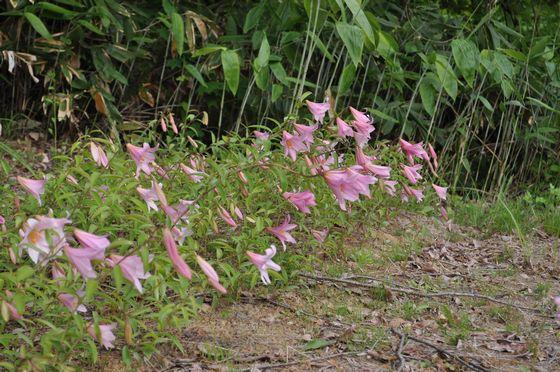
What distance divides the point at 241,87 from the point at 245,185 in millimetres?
1932

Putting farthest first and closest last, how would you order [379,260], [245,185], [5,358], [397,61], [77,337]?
[397,61] < [379,260] < [245,185] < [5,358] < [77,337]

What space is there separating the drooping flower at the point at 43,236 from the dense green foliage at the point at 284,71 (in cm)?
214

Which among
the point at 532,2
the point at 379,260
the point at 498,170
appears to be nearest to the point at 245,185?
the point at 379,260

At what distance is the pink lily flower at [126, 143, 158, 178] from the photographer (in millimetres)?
2545

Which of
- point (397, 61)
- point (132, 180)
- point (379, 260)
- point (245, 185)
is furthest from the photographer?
point (397, 61)

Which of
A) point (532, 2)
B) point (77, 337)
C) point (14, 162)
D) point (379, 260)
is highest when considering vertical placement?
point (532, 2)

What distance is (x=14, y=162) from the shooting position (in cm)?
426

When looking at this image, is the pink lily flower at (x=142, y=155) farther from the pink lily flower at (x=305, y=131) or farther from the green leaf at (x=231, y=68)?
the green leaf at (x=231, y=68)

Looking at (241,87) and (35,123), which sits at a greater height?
(241,87)

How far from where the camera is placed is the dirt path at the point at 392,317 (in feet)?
7.55

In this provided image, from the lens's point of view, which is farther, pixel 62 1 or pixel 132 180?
pixel 62 1

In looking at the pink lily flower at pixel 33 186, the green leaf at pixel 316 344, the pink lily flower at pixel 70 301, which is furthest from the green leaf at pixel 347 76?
the pink lily flower at pixel 70 301

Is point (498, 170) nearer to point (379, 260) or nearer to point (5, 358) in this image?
point (379, 260)

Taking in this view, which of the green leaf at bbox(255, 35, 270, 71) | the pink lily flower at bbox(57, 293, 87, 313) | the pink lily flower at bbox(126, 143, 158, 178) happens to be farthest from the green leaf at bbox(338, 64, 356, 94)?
the pink lily flower at bbox(57, 293, 87, 313)
